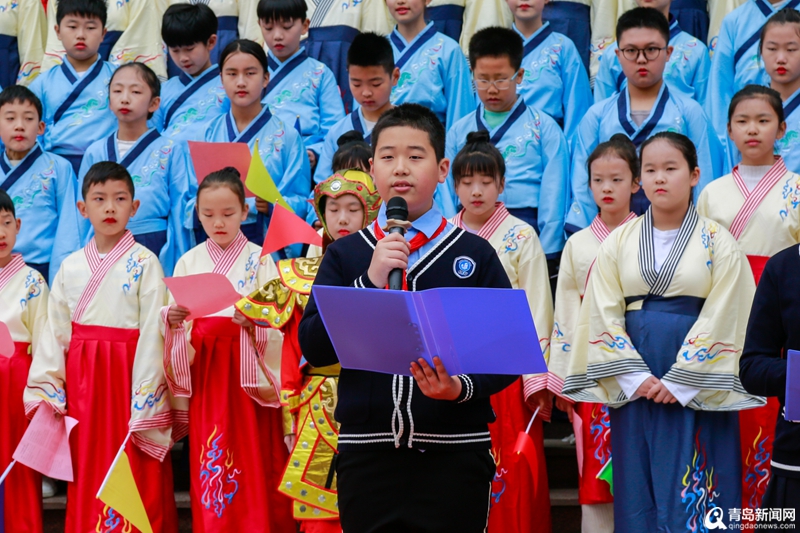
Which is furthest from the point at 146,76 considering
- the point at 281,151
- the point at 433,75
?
the point at 433,75

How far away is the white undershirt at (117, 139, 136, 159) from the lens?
5488 mm

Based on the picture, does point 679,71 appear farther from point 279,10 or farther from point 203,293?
point 203,293

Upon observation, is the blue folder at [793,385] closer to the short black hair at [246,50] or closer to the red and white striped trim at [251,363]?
the red and white striped trim at [251,363]

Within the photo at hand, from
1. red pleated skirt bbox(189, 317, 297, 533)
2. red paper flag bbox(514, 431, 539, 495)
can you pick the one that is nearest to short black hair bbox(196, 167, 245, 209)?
red pleated skirt bbox(189, 317, 297, 533)

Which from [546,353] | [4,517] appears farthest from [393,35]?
[4,517]

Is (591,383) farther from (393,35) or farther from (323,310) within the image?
(393,35)

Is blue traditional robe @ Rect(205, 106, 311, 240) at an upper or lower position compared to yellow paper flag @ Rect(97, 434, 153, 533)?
upper

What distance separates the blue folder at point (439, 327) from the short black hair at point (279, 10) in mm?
4235

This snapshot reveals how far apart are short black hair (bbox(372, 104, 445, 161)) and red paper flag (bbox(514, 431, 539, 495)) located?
5.33 ft

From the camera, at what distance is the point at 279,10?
618cm

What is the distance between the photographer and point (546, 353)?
4.44m

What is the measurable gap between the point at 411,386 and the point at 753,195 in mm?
2416

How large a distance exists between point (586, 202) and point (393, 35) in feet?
6.51

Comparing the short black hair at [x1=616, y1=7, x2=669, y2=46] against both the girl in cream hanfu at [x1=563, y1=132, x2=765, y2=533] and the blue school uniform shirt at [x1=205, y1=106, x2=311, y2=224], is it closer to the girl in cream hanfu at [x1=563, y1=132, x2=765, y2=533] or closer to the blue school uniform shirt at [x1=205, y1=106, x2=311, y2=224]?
the girl in cream hanfu at [x1=563, y1=132, x2=765, y2=533]
